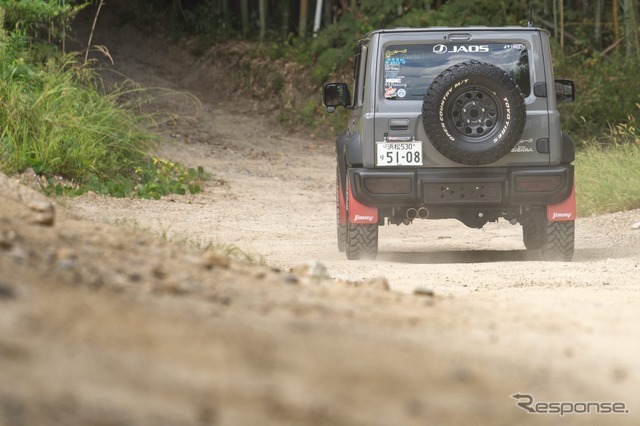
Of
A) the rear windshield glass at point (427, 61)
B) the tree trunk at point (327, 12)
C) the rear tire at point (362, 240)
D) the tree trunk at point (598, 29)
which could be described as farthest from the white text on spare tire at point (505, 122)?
the tree trunk at point (327, 12)

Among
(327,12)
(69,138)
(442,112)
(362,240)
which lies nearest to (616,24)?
(327,12)

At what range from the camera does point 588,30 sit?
2195 centimetres

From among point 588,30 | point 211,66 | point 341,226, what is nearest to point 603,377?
point 341,226

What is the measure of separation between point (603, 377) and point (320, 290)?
1.63 meters

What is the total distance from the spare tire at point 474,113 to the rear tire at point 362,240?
0.86m

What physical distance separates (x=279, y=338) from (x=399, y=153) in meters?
4.55

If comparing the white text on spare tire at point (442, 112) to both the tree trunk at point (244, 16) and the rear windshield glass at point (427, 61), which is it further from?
the tree trunk at point (244, 16)

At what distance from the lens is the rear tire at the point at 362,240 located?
9000 mm

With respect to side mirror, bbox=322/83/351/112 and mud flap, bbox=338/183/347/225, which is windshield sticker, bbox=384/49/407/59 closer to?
side mirror, bbox=322/83/351/112

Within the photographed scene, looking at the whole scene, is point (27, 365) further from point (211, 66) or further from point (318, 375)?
point (211, 66)

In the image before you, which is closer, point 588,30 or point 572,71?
point 572,71

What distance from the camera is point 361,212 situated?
29.1 ft

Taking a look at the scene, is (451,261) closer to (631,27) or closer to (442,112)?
(442,112)

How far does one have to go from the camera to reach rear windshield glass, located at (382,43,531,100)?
28.7ft
